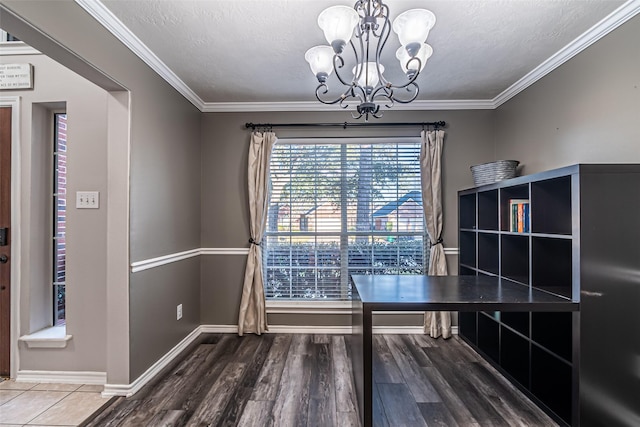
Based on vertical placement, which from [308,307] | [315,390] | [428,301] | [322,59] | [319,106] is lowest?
[315,390]

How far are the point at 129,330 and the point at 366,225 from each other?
2.27m

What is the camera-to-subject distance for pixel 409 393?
206cm

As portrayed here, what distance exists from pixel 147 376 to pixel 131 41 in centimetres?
242

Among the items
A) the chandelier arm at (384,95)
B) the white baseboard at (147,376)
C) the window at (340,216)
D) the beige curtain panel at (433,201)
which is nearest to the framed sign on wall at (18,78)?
the window at (340,216)

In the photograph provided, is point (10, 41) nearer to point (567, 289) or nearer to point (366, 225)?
point (366, 225)

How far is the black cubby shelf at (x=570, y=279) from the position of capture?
5.05 ft

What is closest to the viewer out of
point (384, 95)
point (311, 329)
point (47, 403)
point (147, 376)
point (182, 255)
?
point (47, 403)

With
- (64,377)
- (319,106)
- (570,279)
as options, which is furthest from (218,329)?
(570,279)

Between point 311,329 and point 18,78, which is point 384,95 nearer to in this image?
point 311,329

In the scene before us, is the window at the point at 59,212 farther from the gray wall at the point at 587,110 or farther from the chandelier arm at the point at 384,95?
the gray wall at the point at 587,110

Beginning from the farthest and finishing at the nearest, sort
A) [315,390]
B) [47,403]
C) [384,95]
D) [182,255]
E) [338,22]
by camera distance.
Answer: [182,255] → [384,95] → [315,390] → [47,403] → [338,22]

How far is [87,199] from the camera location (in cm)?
209

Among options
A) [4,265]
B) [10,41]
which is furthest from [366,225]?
[10,41]

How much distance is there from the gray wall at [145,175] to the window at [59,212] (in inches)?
11.4
